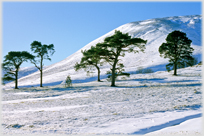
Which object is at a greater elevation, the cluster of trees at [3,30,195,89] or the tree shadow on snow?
the cluster of trees at [3,30,195,89]

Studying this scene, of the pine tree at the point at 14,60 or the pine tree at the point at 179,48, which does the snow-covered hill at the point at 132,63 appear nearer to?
the pine tree at the point at 14,60

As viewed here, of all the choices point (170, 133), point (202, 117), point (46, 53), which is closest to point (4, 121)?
point (170, 133)

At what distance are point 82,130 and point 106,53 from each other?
18102mm

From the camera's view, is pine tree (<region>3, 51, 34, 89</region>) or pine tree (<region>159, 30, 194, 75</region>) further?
pine tree (<region>159, 30, 194, 75</region>)

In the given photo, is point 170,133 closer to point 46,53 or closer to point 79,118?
point 79,118

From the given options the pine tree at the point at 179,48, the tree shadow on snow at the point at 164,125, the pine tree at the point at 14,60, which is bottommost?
the tree shadow on snow at the point at 164,125

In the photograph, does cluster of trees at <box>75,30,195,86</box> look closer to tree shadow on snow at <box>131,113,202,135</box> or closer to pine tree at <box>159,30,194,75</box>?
pine tree at <box>159,30,194,75</box>

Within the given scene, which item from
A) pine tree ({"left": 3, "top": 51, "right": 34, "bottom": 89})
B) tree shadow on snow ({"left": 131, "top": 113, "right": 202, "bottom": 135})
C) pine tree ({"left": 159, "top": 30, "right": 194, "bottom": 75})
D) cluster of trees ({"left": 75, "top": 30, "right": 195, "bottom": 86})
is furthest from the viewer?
pine tree ({"left": 159, "top": 30, "right": 194, "bottom": 75})

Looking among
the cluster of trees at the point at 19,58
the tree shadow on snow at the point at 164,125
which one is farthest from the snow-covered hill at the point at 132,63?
the tree shadow on snow at the point at 164,125

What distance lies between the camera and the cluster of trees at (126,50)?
75.6ft

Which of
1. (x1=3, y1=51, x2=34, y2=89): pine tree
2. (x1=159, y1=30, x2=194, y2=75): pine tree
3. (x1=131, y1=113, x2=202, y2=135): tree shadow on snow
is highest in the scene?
(x1=159, y1=30, x2=194, y2=75): pine tree

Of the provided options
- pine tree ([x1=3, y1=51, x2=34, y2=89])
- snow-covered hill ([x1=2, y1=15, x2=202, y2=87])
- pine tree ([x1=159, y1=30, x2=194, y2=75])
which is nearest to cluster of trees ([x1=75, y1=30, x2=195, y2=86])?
pine tree ([x1=159, y1=30, x2=194, y2=75])

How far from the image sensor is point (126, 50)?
24109 millimetres

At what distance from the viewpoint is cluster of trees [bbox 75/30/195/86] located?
907 inches
